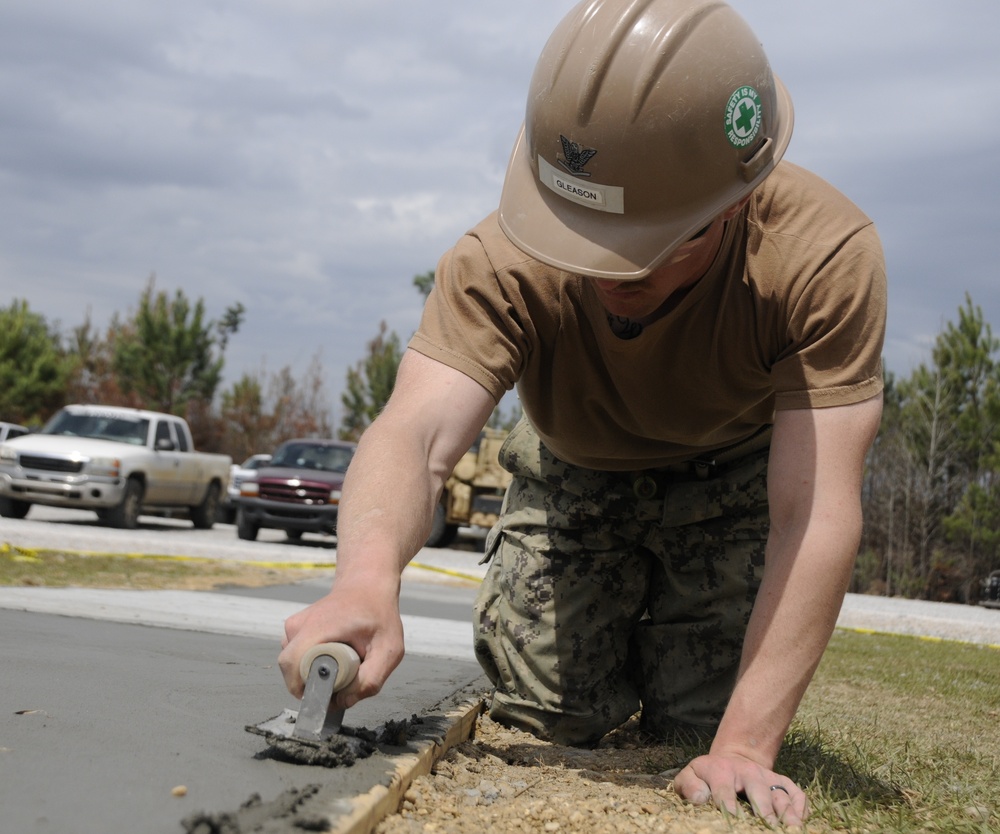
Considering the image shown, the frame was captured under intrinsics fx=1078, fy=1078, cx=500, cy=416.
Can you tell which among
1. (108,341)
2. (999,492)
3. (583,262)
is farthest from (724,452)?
(108,341)

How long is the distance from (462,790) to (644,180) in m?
1.31

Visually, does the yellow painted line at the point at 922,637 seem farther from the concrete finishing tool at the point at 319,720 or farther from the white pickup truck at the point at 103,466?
the white pickup truck at the point at 103,466

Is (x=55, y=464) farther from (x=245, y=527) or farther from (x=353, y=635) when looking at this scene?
(x=353, y=635)

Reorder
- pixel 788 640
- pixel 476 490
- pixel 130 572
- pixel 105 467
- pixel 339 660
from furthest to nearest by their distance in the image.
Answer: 1. pixel 476 490
2. pixel 105 467
3. pixel 130 572
4. pixel 788 640
5. pixel 339 660

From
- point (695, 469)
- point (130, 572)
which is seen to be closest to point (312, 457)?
point (130, 572)

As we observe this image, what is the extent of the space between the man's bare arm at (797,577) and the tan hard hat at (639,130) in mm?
530

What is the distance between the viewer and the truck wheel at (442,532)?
15.5 meters

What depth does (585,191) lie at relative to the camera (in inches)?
90.8

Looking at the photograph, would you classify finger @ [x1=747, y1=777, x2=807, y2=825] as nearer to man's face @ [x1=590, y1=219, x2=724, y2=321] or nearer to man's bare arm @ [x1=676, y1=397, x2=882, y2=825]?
man's bare arm @ [x1=676, y1=397, x2=882, y2=825]

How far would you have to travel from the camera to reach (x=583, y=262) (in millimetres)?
2293

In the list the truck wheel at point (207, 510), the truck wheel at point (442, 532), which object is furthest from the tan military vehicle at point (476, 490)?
the truck wheel at point (207, 510)

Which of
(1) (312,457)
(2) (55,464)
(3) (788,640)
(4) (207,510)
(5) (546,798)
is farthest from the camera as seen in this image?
(4) (207,510)

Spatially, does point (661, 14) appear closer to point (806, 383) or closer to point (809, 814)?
point (806, 383)

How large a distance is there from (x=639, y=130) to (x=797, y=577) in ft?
3.29
